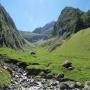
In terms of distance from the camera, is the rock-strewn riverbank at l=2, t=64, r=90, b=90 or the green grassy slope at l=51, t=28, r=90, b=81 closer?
the rock-strewn riverbank at l=2, t=64, r=90, b=90

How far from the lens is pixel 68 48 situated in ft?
643

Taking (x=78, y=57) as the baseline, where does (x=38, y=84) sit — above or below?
below

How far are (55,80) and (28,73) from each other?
13.6m

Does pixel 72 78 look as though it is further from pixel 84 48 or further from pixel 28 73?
pixel 84 48

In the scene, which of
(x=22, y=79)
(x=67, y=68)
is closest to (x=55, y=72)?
(x=67, y=68)

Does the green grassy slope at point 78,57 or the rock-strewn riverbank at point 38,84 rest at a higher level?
the green grassy slope at point 78,57

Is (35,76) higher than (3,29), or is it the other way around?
(3,29)

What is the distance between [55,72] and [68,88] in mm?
19879

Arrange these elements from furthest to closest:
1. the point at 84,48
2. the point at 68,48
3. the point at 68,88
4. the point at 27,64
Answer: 1. the point at 68,48
2. the point at 84,48
3. the point at 27,64
4. the point at 68,88

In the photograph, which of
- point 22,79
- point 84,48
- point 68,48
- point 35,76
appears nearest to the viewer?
point 22,79

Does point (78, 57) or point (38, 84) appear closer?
point (38, 84)

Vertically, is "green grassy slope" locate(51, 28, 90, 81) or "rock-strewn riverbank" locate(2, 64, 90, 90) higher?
"green grassy slope" locate(51, 28, 90, 81)

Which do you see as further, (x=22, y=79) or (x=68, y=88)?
(x=22, y=79)

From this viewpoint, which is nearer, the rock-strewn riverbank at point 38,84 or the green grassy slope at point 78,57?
the rock-strewn riverbank at point 38,84
